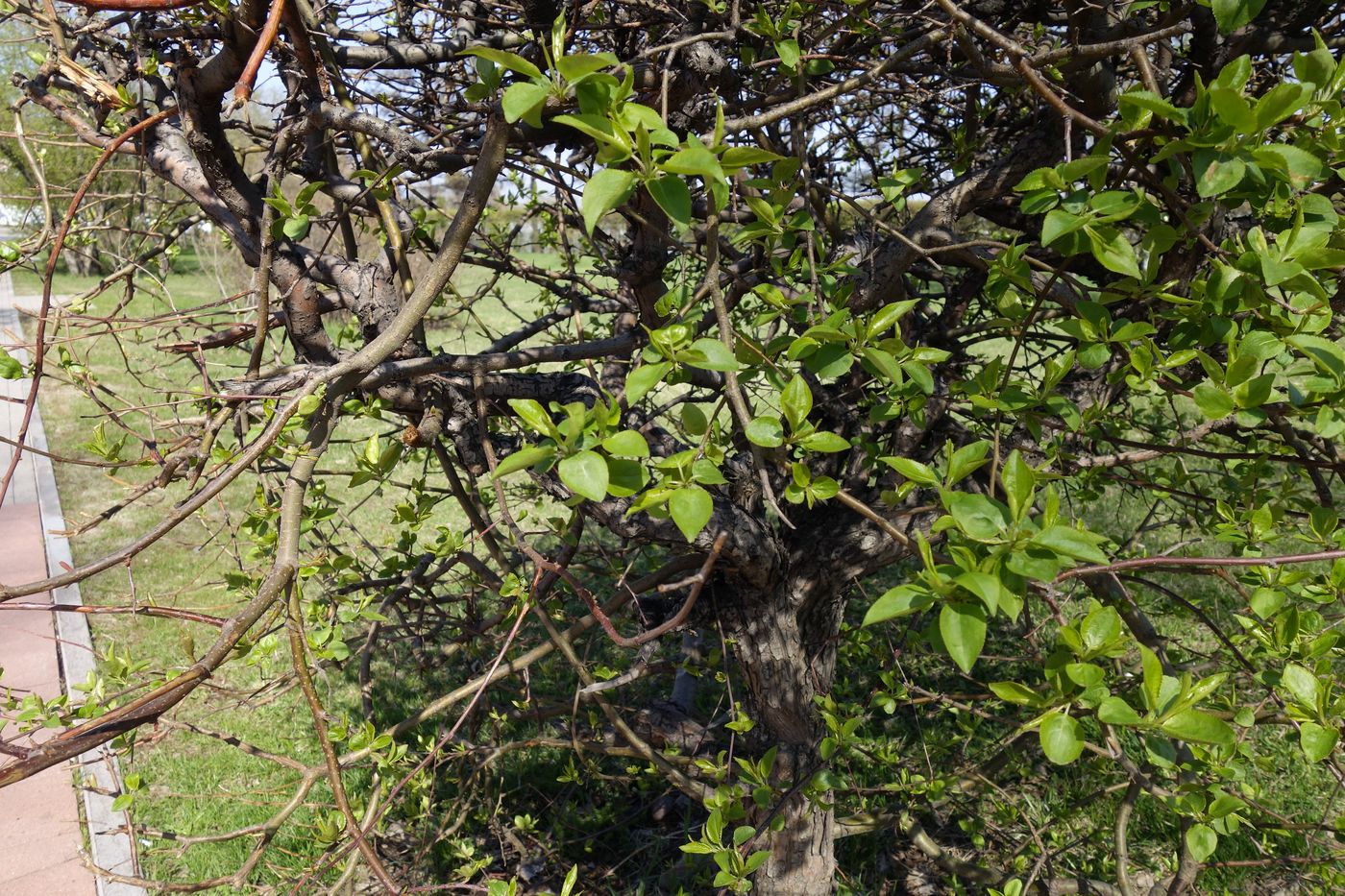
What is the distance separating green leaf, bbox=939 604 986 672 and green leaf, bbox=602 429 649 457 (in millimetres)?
382

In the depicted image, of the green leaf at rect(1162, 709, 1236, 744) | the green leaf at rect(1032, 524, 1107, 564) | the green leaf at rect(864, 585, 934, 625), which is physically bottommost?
the green leaf at rect(1162, 709, 1236, 744)

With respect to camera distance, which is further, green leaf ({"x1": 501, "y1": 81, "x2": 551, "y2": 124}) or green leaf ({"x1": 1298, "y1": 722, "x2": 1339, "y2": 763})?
green leaf ({"x1": 1298, "y1": 722, "x2": 1339, "y2": 763})

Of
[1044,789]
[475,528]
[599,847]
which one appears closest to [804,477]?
[475,528]

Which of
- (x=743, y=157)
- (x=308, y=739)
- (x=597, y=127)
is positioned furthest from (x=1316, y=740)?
(x=308, y=739)

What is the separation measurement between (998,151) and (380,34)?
2012mm

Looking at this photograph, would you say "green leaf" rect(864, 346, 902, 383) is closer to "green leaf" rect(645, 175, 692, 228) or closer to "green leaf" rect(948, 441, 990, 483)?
"green leaf" rect(948, 441, 990, 483)

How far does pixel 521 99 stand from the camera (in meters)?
0.98

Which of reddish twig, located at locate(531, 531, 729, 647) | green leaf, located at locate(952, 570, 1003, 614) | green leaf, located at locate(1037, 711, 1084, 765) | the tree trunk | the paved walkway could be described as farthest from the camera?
the paved walkway

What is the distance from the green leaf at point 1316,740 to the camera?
1.25m

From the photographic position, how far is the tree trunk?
2441mm

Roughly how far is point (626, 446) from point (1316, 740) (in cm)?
108

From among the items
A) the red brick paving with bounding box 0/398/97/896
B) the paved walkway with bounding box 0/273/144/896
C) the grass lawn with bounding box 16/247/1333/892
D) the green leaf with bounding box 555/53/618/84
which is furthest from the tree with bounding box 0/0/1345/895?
the red brick paving with bounding box 0/398/97/896

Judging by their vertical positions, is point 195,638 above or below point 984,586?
above

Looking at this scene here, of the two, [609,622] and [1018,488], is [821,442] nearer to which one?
[1018,488]
